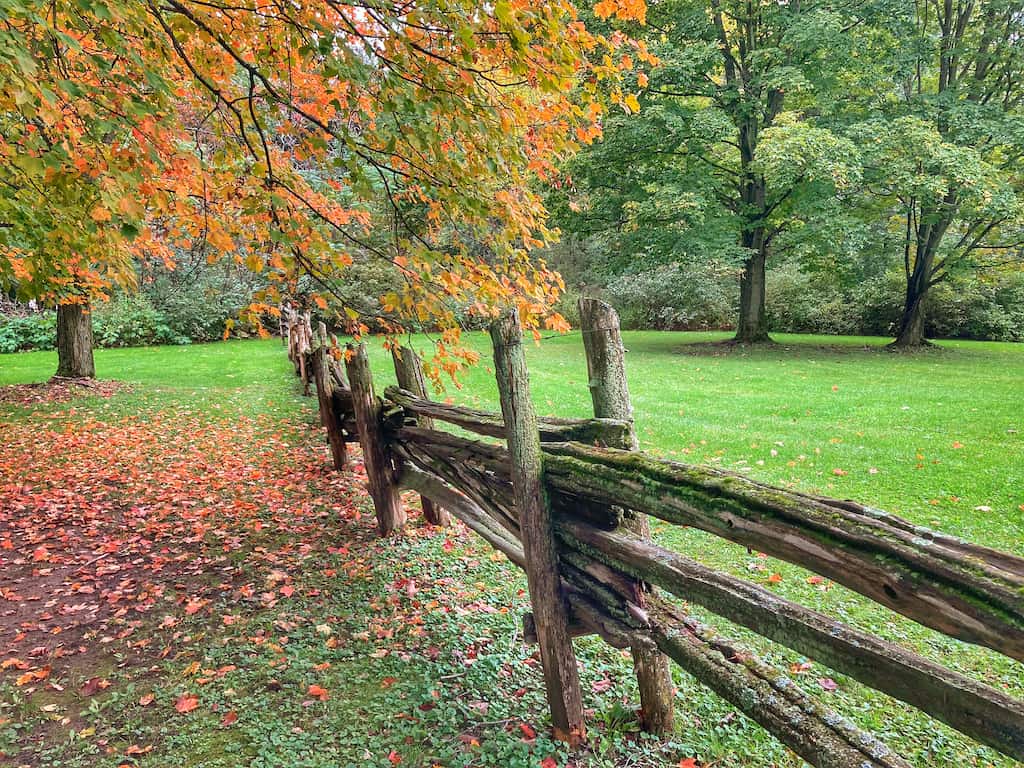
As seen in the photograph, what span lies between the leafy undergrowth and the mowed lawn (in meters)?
0.03

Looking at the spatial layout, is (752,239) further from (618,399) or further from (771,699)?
(771,699)

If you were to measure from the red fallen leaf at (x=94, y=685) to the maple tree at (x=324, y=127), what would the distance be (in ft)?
7.33

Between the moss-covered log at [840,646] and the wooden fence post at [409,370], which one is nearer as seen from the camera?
the moss-covered log at [840,646]

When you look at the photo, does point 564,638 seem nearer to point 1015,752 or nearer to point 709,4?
point 1015,752

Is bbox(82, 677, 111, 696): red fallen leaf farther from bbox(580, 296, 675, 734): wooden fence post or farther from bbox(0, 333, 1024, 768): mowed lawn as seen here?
bbox(580, 296, 675, 734): wooden fence post

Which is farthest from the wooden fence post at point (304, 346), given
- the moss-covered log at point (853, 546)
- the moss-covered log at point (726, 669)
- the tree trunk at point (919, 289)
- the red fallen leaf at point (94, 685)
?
the tree trunk at point (919, 289)

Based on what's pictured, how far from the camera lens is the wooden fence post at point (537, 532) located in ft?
8.53

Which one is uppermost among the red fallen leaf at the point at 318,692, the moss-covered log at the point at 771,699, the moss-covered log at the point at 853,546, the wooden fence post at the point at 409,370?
the wooden fence post at the point at 409,370

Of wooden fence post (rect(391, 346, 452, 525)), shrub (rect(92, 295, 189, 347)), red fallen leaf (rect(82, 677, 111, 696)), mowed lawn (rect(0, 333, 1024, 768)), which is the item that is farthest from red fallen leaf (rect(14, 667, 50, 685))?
shrub (rect(92, 295, 189, 347))

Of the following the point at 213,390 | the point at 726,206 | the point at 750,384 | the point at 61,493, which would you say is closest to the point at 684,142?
the point at 726,206

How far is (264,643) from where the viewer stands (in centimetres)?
346

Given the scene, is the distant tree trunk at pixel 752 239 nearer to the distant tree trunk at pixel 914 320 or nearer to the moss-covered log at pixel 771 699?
the distant tree trunk at pixel 914 320

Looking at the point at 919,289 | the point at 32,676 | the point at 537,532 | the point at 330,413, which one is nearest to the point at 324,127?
the point at 537,532

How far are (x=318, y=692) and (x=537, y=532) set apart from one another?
4.85 feet
